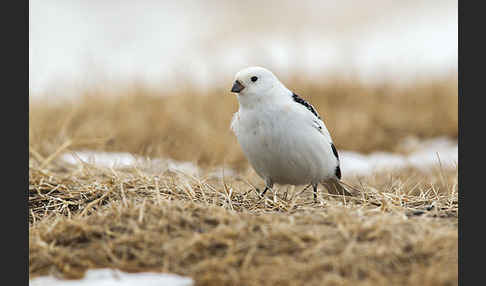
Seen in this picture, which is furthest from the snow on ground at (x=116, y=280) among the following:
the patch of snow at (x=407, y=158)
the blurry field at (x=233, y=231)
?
the patch of snow at (x=407, y=158)

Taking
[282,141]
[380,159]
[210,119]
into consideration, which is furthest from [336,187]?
[210,119]

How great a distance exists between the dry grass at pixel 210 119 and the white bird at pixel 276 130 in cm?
177

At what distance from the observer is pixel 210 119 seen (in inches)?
299

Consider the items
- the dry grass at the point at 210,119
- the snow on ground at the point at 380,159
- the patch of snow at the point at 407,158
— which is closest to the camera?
the snow on ground at the point at 380,159

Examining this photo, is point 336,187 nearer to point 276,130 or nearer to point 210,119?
point 276,130

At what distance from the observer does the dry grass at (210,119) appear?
6195 millimetres

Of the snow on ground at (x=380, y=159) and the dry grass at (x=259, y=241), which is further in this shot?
the snow on ground at (x=380, y=159)

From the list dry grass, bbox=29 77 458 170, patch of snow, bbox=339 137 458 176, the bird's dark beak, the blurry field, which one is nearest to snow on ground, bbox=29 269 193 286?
the blurry field

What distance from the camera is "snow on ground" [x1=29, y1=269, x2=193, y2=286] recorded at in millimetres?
2510

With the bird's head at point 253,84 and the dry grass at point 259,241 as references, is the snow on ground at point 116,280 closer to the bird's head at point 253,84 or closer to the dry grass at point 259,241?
the dry grass at point 259,241

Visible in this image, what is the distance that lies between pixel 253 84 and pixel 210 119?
147 inches

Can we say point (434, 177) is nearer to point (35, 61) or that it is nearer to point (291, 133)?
point (291, 133)

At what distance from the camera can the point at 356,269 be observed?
2.44 meters

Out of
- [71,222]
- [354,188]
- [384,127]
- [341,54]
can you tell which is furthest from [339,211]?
[341,54]
